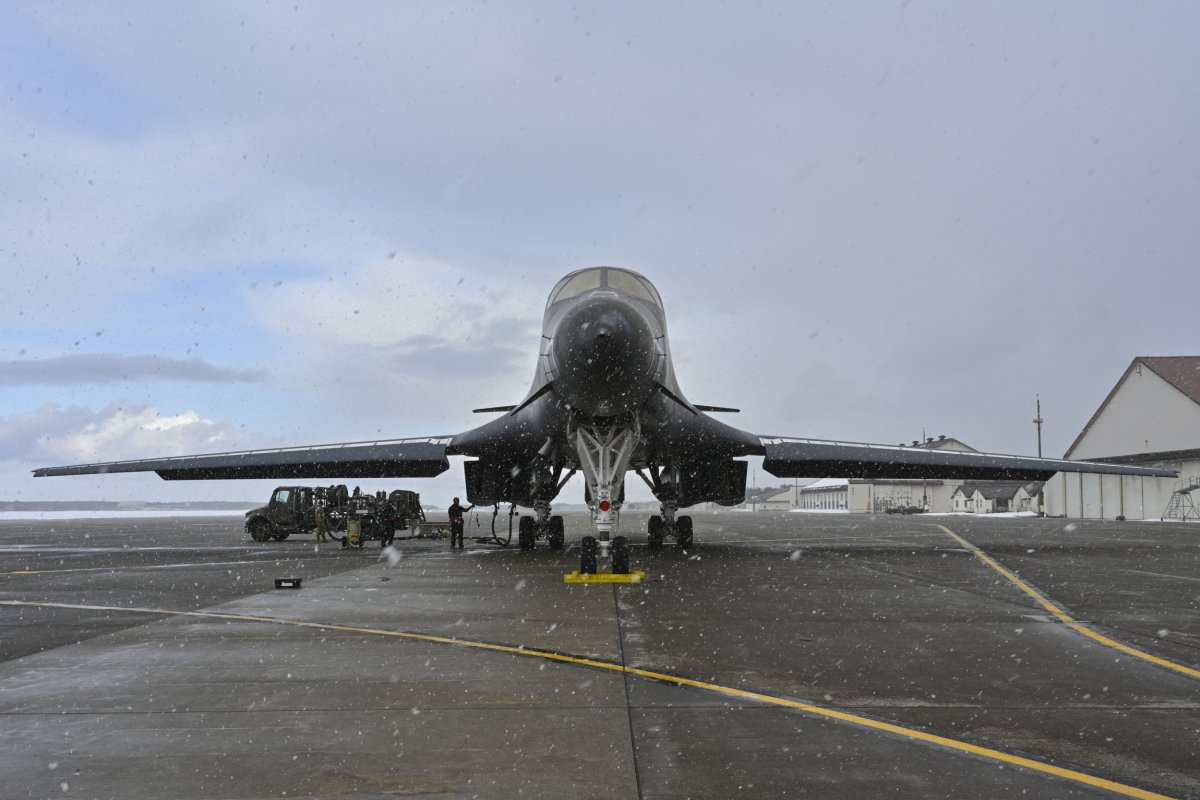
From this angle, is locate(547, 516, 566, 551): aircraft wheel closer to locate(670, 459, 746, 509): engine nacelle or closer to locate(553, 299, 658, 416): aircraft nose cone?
locate(670, 459, 746, 509): engine nacelle

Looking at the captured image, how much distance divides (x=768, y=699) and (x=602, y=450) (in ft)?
26.8

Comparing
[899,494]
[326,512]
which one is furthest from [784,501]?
[326,512]

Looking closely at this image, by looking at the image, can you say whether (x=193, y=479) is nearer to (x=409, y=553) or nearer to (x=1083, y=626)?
(x=409, y=553)

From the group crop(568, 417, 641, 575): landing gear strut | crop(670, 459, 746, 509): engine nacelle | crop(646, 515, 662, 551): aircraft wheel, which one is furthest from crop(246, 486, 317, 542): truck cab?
crop(568, 417, 641, 575): landing gear strut

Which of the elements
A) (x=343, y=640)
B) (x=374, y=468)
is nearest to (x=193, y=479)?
(x=374, y=468)

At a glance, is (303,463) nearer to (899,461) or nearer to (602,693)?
(899,461)

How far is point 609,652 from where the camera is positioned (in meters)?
6.10

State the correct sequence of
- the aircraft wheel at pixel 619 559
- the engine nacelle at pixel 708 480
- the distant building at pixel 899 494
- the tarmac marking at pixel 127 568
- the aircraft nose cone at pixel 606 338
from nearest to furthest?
the aircraft nose cone at pixel 606 338
the aircraft wheel at pixel 619 559
the tarmac marking at pixel 127 568
the engine nacelle at pixel 708 480
the distant building at pixel 899 494

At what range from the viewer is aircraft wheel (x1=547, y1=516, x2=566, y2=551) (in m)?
18.3

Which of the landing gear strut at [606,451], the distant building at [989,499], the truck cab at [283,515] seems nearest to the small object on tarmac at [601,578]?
the landing gear strut at [606,451]

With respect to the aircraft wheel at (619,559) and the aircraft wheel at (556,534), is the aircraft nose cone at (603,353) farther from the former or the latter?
the aircraft wheel at (556,534)

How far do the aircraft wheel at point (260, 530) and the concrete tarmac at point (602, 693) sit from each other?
51.9ft

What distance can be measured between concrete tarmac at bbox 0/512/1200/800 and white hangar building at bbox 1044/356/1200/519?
41.1 meters

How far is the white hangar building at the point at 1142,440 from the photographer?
44469 millimetres
